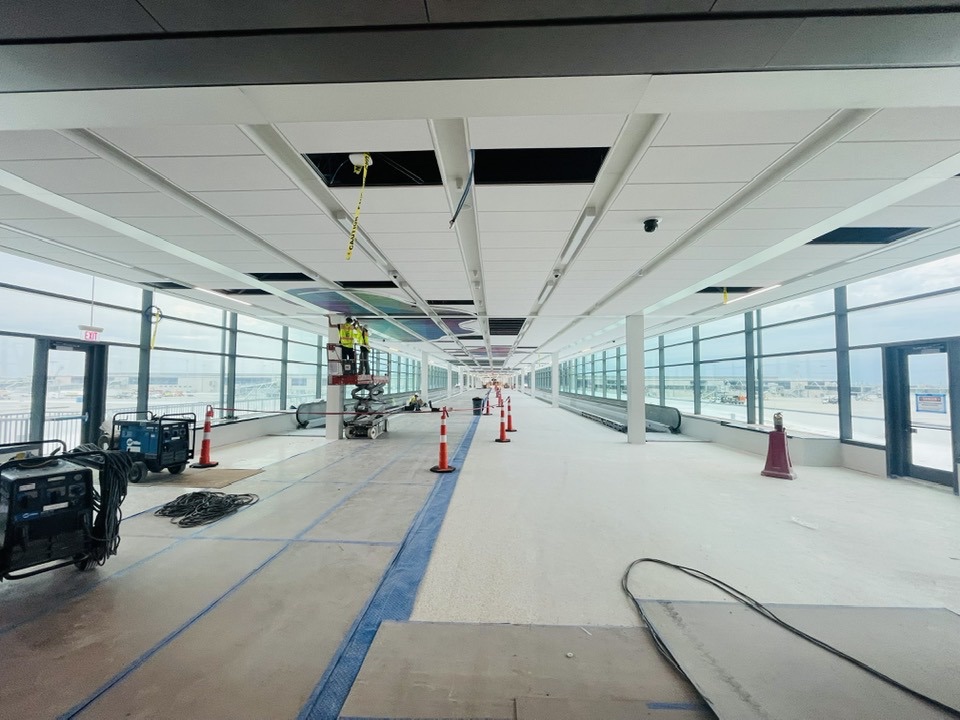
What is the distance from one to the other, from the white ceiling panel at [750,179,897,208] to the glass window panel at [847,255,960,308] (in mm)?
3544

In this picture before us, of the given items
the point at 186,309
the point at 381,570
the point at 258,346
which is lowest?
the point at 381,570

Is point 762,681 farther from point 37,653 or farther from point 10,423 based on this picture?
point 10,423

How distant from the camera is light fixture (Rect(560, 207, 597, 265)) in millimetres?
3830

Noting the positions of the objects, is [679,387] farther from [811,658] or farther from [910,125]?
[811,658]

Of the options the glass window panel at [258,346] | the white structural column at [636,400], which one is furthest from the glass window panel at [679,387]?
the glass window panel at [258,346]

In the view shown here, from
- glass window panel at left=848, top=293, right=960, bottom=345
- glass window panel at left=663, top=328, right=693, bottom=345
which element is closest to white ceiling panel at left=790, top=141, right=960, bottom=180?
glass window panel at left=848, top=293, right=960, bottom=345

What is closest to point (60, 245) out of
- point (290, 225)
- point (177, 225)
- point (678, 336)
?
point (177, 225)

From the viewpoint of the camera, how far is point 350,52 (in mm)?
1501

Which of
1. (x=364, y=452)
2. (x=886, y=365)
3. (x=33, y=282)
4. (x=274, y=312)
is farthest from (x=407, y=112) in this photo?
(x=274, y=312)

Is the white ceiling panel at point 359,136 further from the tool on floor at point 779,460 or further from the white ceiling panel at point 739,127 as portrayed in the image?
the tool on floor at point 779,460

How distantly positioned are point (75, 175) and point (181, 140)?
4.54ft

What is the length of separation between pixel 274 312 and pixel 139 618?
8506 mm

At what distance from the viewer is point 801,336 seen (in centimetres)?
761

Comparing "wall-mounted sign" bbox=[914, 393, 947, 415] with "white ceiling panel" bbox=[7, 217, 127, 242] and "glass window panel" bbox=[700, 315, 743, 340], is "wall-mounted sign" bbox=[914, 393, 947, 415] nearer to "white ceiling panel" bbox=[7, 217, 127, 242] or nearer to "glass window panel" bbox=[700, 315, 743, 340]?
"glass window panel" bbox=[700, 315, 743, 340]
